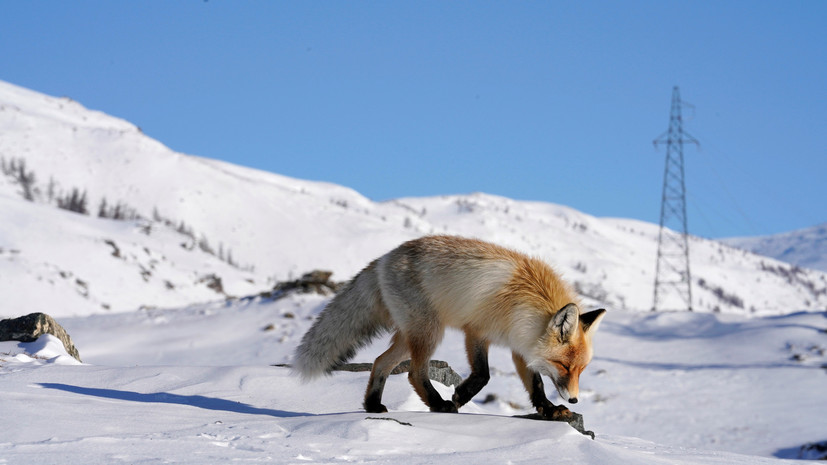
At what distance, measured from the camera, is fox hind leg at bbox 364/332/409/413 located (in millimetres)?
6621

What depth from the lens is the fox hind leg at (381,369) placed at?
21.7 feet

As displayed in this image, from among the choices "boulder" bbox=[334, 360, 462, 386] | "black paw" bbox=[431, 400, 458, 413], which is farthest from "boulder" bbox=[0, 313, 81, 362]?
"black paw" bbox=[431, 400, 458, 413]

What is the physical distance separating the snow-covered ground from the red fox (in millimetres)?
444

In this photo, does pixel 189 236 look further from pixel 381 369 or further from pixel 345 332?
pixel 381 369

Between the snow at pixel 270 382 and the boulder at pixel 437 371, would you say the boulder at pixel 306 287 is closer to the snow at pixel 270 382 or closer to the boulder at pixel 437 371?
the snow at pixel 270 382

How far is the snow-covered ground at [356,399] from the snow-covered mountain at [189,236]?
6.29 ft

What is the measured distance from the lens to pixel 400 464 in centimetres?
433

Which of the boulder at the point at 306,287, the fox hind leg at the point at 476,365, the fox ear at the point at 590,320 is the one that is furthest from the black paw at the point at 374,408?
the boulder at the point at 306,287

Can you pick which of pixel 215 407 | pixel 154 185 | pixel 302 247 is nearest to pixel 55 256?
pixel 215 407

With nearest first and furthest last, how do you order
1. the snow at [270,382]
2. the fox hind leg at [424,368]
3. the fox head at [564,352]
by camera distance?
the snow at [270,382]
the fox head at [564,352]
the fox hind leg at [424,368]

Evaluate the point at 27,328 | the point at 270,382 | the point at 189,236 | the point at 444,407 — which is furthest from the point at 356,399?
the point at 189,236

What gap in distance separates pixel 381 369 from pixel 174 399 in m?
2.02

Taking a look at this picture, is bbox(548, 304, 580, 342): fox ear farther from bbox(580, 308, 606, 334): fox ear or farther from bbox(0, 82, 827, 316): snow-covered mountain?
bbox(0, 82, 827, 316): snow-covered mountain

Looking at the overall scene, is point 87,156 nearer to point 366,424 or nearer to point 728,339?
point 728,339
